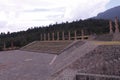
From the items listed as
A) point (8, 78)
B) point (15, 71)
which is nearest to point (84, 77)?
point (8, 78)

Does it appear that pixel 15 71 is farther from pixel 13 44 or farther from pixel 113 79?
pixel 13 44

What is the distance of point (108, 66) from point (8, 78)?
9.03 m

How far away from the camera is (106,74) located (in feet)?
43.4

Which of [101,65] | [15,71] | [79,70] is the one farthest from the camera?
[15,71]

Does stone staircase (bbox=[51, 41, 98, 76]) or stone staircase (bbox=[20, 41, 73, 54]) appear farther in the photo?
stone staircase (bbox=[20, 41, 73, 54])

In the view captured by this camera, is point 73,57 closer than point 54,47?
Yes

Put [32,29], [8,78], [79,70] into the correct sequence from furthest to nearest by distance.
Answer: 1. [32,29]
2. [8,78]
3. [79,70]

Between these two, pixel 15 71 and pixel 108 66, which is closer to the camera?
pixel 108 66

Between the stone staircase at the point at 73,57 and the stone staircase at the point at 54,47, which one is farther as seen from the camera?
the stone staircase at the point at 54,47

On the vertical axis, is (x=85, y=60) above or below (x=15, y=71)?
above

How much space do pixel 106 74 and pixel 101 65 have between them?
63 cm

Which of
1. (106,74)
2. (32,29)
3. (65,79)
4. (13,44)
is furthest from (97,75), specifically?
(32,29)

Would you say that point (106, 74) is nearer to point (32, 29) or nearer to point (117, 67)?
point (117, 67)

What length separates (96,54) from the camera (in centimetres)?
1499
